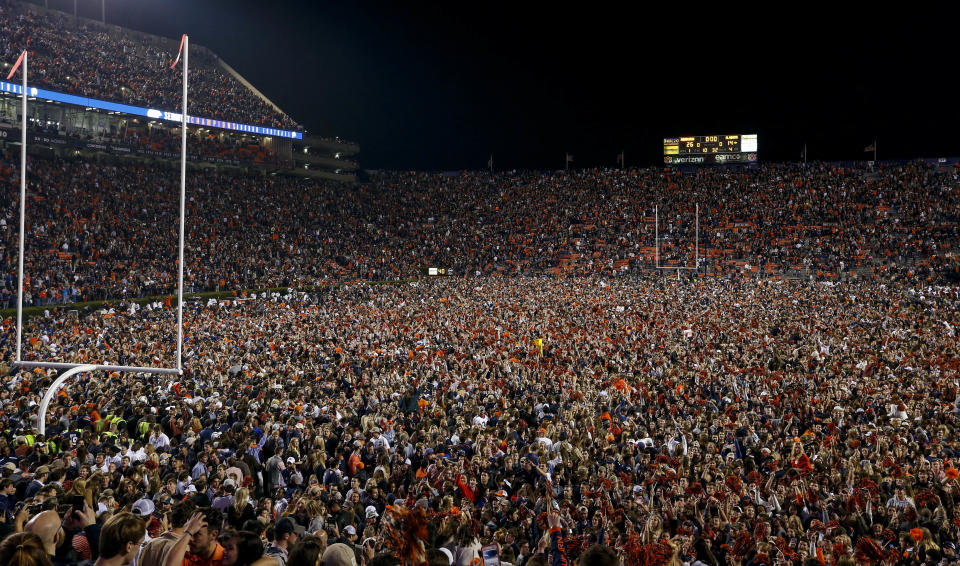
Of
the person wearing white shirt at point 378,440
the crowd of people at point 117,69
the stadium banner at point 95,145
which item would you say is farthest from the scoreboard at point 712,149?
the person wearing white shirt at point 378,440

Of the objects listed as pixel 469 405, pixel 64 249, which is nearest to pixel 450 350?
pixel 469 405

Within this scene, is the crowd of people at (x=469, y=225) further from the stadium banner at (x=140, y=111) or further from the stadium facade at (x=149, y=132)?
the stadium banner at (x=140, y=111)

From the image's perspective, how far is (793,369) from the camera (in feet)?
49.4

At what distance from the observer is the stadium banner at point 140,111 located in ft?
119

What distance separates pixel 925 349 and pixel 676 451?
10.8m

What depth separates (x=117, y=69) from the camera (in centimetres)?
4322

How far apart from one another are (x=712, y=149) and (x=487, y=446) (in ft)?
158

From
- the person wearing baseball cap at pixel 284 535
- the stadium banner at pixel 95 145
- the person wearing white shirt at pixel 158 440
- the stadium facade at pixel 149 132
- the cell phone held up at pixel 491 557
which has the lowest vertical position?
the person wearing white shirt at pixel 158 440

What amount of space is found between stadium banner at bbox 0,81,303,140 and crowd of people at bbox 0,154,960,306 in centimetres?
310

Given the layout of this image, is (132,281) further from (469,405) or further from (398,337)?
(469,405)

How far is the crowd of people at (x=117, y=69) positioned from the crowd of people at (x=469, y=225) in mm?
4205

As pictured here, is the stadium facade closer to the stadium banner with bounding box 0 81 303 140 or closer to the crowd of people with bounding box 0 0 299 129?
the stadium banner with bounding box 0 81 303 140

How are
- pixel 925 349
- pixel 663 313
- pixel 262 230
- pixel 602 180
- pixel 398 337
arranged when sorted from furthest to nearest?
pixel 602 180 → pixel 262 230 → pixel 663 313 → pixel 398 337 → pixel 925 349

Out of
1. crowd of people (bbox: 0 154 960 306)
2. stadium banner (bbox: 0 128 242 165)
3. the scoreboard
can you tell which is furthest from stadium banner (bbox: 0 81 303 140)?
the scoreboard
